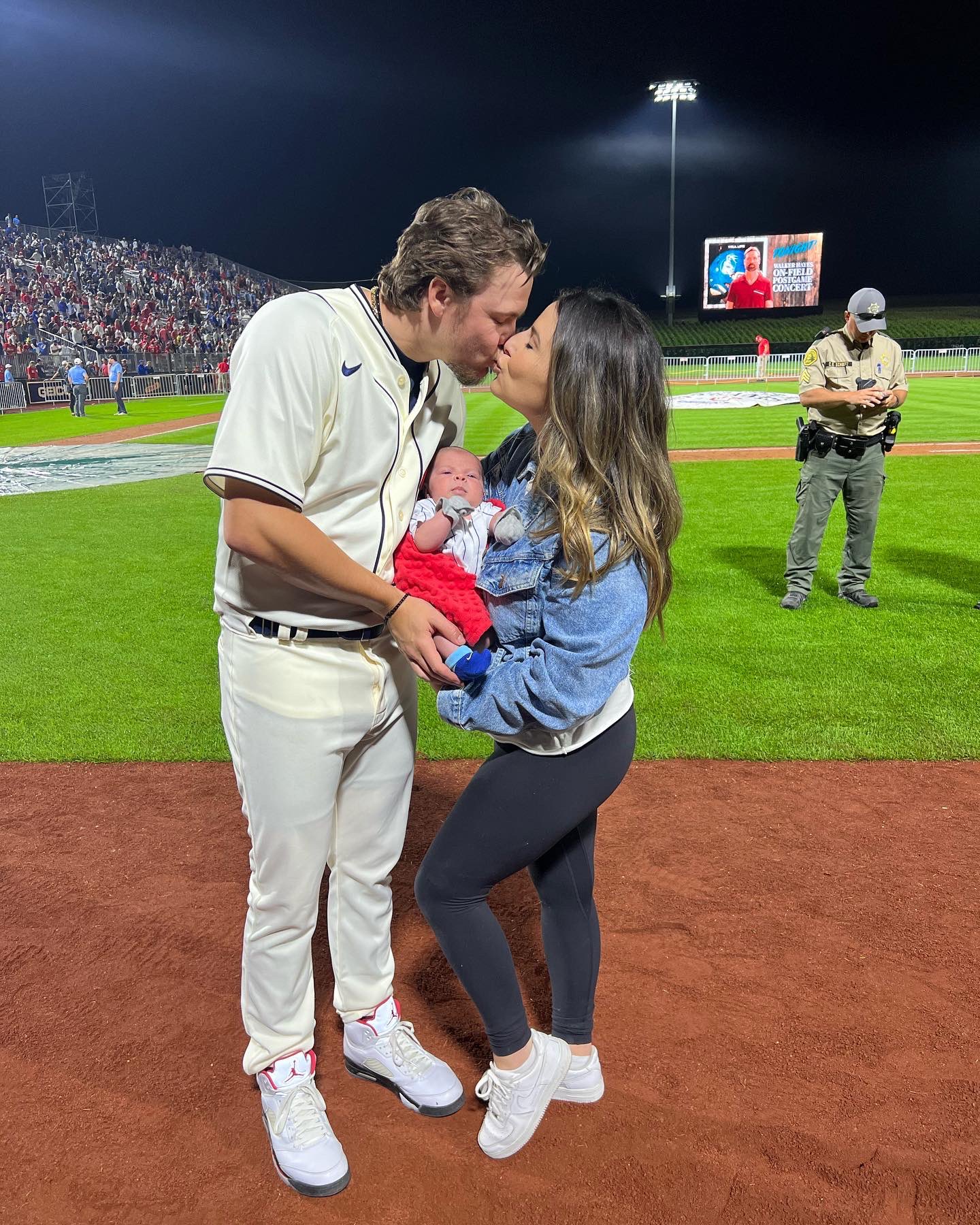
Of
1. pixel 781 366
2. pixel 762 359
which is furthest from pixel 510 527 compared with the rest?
pixel 781 366

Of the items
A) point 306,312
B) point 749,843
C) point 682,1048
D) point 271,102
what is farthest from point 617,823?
point 271,102

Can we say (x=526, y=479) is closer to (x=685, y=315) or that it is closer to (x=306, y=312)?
(x=306, y=312)

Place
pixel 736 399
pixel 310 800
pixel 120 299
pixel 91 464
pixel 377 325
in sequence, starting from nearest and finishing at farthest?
pixel 377 325
pixel 310 800
pixel 91 464
pixel 736 399
pixel 120 299

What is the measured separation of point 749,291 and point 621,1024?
5632 cm

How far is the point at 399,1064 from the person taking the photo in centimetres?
268

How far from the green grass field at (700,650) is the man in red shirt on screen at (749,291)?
45327 mm

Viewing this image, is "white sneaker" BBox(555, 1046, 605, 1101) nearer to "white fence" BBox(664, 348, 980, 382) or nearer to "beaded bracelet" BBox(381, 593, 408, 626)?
"beaded bracelet" BBox(381, 593, 408, 626)

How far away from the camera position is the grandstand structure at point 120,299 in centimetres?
4334

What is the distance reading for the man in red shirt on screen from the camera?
52438mm

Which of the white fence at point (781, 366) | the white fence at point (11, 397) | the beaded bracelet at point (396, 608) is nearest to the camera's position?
the beaded bracelet at point (396, 608)

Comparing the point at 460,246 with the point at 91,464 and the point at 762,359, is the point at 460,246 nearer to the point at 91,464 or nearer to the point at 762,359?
the point at 91,464

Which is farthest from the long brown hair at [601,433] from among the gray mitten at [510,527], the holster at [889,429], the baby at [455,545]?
the holster at [889,429]

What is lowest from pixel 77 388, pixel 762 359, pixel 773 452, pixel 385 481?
pixel 773 452

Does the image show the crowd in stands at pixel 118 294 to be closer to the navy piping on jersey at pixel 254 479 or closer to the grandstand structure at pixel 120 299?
the grandstand structure at pixel 120 299
